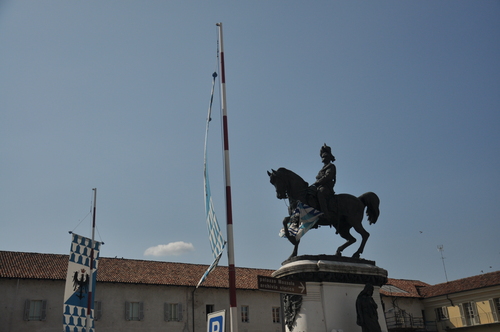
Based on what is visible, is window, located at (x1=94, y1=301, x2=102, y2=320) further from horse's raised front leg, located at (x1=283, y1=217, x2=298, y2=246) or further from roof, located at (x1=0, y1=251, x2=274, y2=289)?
horse's raised front leg, located at (x1=283, y1=217, x2=298, y2=246)

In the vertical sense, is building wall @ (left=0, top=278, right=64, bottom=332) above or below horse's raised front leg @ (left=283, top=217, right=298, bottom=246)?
above

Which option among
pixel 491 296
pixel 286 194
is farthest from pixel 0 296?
pixel 491 296

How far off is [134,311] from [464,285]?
93.2 feet

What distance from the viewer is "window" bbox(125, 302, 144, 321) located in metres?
39.5

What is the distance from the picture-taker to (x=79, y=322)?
25.6 metres

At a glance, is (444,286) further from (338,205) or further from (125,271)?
(338,205)

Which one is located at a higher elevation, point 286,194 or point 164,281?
point 164,281

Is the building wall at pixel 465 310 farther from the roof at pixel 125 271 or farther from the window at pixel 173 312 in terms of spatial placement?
→ the window at pixel 173 312

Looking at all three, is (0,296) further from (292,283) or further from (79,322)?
(292,283)

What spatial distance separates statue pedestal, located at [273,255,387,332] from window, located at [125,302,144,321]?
27588 mm

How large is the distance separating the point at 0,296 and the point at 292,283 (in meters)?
29.8

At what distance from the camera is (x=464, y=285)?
46812 millimetres

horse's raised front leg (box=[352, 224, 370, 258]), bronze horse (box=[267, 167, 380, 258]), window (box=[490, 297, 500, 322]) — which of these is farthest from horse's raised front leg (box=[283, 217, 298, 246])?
window (box=[490, 297, 500, 322])

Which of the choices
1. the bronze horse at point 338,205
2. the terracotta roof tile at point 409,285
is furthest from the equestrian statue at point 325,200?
the terracotta roof tile at point 409,285
